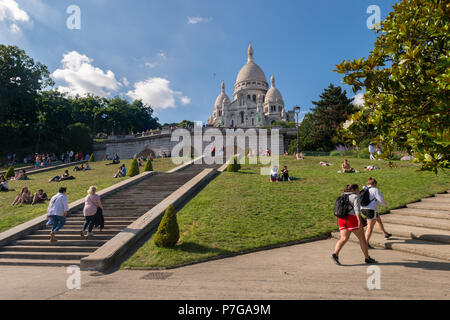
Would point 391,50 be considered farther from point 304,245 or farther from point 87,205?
point 87,205

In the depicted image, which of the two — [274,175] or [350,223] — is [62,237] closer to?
[350,223]

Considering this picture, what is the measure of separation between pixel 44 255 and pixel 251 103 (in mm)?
95285

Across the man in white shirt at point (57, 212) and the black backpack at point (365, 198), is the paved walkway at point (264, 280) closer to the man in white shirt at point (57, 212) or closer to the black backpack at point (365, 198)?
the black backpack at point (365, 198)

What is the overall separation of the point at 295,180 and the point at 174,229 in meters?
10.2

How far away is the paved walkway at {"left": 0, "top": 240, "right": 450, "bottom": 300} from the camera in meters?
4.31

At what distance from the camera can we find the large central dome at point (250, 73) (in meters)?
104

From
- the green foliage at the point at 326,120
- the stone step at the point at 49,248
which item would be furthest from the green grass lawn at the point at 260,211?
the green foliage at the point at 326,120

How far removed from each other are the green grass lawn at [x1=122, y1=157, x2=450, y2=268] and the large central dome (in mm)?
94854

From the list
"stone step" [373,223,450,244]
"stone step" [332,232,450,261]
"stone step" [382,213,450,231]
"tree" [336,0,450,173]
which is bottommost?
"stone step" [332,232,450,261]

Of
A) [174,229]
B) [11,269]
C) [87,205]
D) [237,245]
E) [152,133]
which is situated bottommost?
[11,269]

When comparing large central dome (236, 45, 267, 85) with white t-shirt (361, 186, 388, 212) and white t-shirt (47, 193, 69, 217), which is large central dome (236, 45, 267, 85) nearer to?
white t-shirt (47, 193, 69, 217)

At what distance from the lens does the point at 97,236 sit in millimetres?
8367

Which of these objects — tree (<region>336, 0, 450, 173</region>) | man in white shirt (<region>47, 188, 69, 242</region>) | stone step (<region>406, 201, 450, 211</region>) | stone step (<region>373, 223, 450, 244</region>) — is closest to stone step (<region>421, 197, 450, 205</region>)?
stone step (<region>406, 201, 450, 211</region>)
